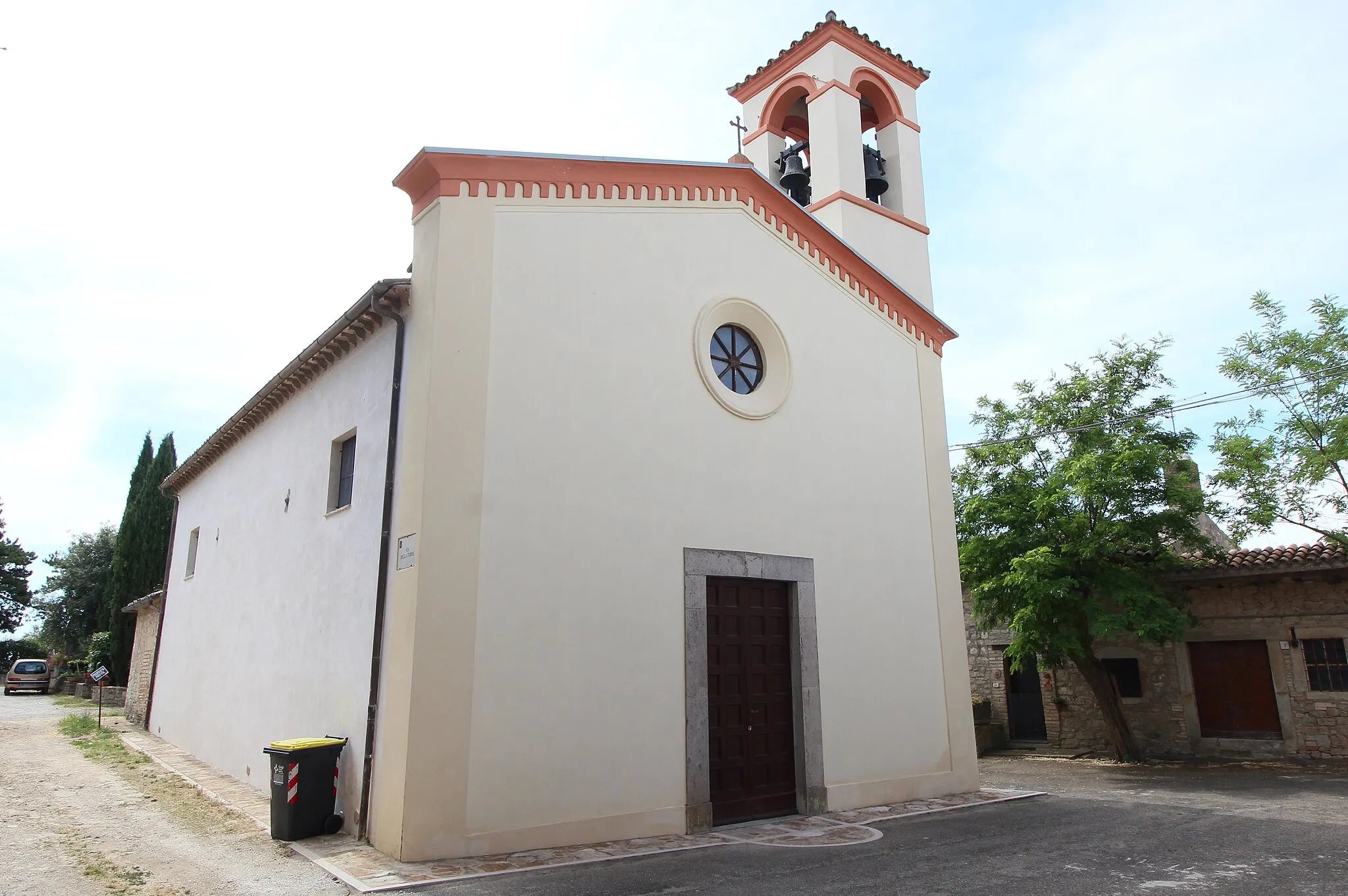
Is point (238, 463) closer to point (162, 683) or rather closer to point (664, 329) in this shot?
point (162, 683)

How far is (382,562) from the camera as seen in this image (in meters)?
6.99

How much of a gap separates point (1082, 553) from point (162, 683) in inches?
Answer: 619

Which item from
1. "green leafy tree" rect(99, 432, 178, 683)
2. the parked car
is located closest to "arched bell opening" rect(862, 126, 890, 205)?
"green leafy tree" rect(99, 432, 178, 683)

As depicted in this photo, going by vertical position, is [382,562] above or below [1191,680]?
above

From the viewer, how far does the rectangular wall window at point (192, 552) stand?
14.4m

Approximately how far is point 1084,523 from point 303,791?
11.3 m

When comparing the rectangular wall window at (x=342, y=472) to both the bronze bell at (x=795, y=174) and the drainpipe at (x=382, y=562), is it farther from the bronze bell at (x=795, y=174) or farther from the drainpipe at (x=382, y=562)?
the bronze bell at (x=795, y=174)

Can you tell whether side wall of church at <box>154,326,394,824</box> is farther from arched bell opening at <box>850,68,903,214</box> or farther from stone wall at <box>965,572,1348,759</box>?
stone wall at <box>965,572,1348,759</box>

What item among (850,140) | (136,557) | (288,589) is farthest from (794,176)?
(136,557)

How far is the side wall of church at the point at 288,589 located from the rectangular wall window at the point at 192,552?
247 mm

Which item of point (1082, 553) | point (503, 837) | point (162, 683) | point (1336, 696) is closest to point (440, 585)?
point (503, 837)

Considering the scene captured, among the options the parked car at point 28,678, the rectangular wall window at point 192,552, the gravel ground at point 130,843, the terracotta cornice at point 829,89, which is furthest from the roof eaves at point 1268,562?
the parked car at point 28,678

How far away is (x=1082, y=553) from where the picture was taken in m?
12.6

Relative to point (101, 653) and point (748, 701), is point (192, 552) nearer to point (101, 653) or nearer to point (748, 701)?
point (748, 701)
